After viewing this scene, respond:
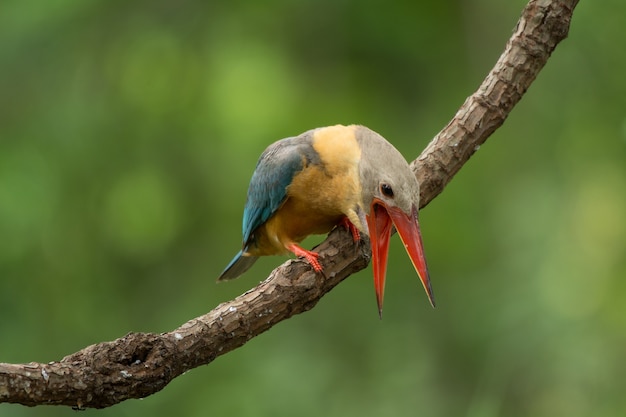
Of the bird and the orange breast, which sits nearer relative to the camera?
the bird

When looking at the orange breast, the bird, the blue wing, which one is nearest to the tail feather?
the bird

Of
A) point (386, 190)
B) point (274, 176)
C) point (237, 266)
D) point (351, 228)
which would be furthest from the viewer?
point (237, 266)

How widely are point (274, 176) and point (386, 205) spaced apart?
804 millimetres

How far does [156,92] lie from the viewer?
7.88m

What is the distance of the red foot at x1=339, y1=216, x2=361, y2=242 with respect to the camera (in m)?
4.66

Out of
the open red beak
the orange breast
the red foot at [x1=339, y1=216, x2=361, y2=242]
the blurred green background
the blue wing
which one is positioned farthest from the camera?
the blurred green background

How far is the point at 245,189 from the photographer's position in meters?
7.84

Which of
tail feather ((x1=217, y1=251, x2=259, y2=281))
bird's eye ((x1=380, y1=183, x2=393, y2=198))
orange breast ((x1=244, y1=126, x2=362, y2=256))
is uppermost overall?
tail feather ((x1=217, y1=251, x2=259, y2=281))

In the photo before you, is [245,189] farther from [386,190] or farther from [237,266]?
[386,190]

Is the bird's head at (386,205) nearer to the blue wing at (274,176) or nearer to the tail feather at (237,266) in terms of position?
the blue wing at (274,176)

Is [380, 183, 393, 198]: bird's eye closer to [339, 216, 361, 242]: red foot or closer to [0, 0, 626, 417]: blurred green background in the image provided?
[339, 216, 361, 242]: red foot

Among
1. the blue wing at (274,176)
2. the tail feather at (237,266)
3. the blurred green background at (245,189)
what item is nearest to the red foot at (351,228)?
the blue wing at (274,176)

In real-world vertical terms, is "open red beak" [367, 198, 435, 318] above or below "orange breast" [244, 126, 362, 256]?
below

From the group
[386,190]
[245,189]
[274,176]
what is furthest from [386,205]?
[245,189]
